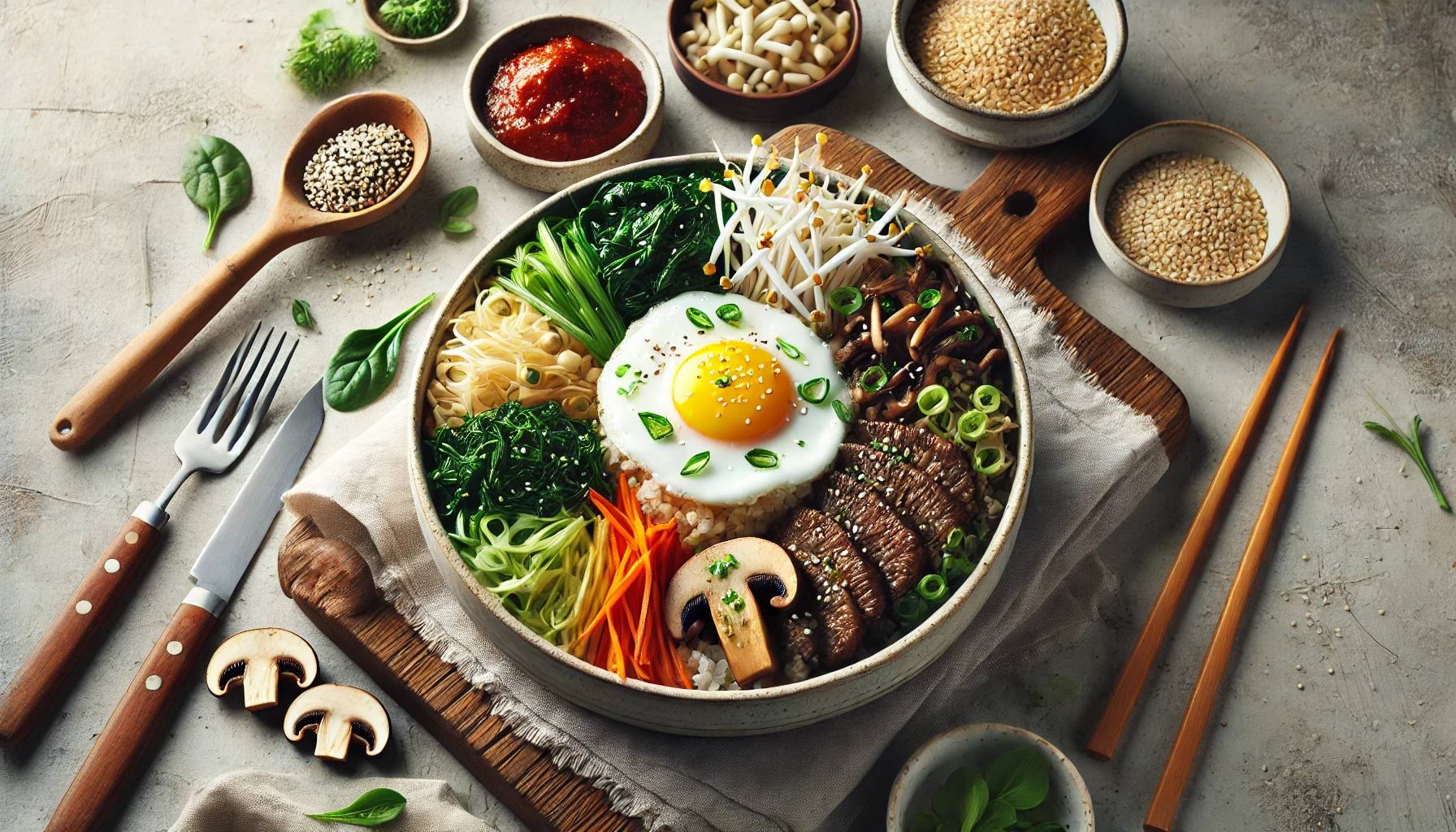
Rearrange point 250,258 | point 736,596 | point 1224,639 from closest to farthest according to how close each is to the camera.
Result: point 736,596, point 1224,639, point 250,258

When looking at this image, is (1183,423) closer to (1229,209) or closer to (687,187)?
(1229,209)

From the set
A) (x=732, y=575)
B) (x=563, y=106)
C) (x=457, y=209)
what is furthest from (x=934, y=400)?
(x=457, y=209)

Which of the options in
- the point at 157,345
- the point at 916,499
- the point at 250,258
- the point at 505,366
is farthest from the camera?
the point at 250,258

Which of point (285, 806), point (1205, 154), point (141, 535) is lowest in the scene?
point (285, 806)

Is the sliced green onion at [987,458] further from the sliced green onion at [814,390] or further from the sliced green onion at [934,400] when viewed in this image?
the sliced green onion at [814,390]

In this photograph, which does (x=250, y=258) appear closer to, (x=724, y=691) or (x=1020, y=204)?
(x=724, y=691)

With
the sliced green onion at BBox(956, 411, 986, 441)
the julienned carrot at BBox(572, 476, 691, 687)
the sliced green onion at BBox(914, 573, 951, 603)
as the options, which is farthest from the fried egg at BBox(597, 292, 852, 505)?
the sliced green onion at BBox(914, 573, 951, 603)

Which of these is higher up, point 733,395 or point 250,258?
point 733,395
